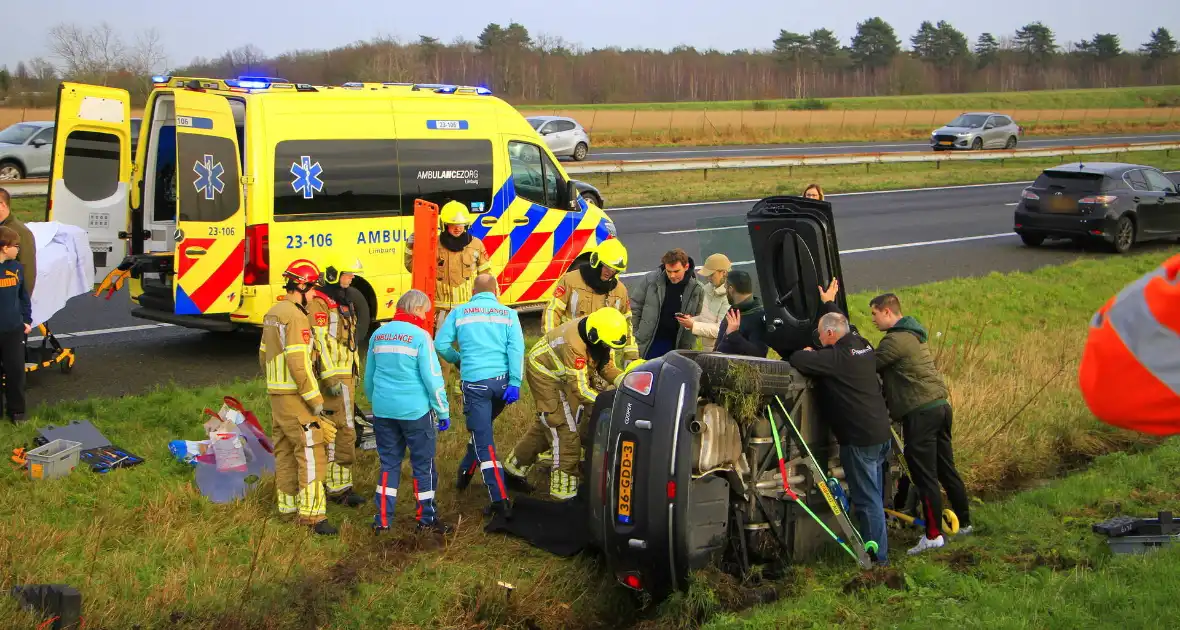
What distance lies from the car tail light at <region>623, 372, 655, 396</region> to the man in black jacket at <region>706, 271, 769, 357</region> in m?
1.80

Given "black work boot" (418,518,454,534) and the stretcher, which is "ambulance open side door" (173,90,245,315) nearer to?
the stretcher

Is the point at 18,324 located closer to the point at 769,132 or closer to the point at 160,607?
the point at 160,607

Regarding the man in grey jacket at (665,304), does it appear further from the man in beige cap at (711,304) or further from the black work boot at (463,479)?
the black work boot at (463,479)

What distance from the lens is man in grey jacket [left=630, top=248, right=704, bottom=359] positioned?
9086 millimetres

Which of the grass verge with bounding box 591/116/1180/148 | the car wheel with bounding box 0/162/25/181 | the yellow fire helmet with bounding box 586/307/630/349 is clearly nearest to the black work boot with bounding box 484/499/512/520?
the yellow fire helmet with bounding box 586/307/630/349

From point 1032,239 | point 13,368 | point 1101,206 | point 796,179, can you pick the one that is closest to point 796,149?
point 796,179

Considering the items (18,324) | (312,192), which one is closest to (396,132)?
(312,192)

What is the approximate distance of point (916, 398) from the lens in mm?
7168

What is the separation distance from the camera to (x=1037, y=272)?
56.0 ft

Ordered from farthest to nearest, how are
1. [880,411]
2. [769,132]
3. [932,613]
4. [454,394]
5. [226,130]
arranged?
[769,132], [226,130], [454,394], [880,411], [932,613]

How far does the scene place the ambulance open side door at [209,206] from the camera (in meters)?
10.2

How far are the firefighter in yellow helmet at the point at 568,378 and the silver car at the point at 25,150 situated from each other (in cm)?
2082

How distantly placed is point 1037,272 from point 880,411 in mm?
11647

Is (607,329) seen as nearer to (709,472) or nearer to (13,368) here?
(709,472)
